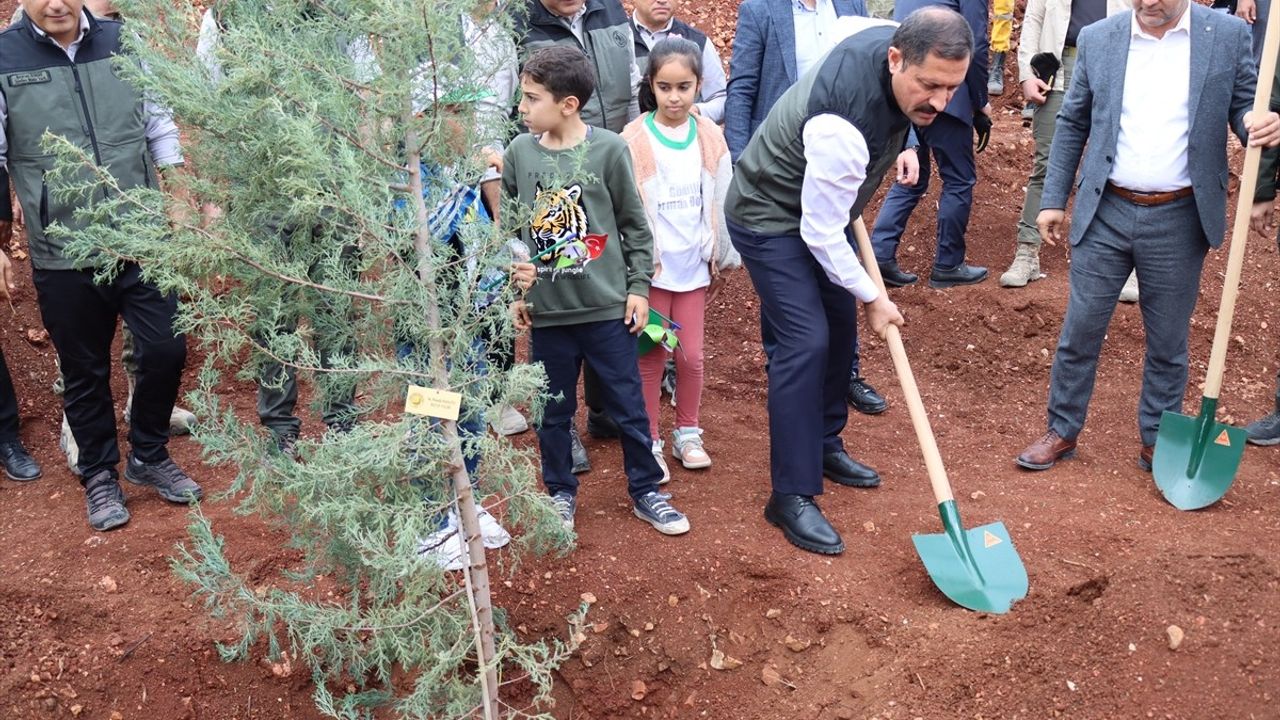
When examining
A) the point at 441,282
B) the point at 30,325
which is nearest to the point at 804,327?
the point at 441,282

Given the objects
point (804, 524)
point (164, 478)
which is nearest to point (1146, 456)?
point (804, 524)

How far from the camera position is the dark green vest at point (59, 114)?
432 centimetres

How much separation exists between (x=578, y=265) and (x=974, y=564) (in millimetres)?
1766

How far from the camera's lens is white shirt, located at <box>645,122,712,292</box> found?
4.69 metres

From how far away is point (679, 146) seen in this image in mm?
4715

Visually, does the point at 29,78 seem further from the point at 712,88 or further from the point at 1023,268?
the point at 1023,268

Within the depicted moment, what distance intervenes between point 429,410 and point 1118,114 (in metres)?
3.13

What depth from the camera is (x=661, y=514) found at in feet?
14.6

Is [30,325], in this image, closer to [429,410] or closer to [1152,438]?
[429,410]

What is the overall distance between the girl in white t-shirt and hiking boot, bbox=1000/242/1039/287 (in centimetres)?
249

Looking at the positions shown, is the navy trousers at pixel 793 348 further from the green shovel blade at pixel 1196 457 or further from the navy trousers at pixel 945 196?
the navy trousers at pixel 945 196

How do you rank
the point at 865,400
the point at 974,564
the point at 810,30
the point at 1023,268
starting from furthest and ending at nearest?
the point at 1023,268
the point at 865,400
the point at 810,30
the point at 974,564

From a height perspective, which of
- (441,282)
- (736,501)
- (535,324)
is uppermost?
(441,282)

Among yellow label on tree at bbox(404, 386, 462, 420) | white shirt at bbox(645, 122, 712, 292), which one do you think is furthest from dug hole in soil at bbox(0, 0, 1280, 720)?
yellow label on tree at bbox(404, 386, 462, 420)
